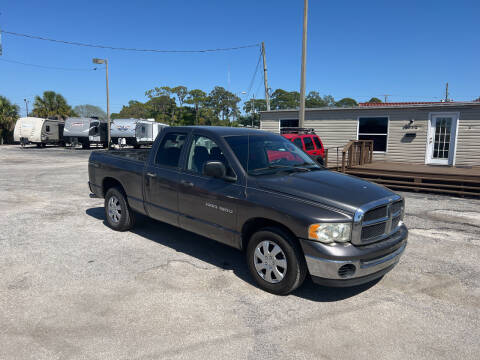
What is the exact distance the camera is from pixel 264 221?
3.96 metres

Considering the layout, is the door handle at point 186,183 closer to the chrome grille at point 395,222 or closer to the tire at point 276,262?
the tire at point 276,262

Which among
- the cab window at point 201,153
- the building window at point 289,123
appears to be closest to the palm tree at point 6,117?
the building window at point 289,123

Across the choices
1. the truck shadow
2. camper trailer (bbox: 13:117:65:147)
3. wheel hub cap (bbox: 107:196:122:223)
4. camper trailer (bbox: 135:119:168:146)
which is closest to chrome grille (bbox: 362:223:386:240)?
the truck shadow

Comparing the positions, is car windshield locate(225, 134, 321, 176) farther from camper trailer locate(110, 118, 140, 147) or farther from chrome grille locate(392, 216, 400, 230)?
camper trailer locate(110, 118, 140, 147)

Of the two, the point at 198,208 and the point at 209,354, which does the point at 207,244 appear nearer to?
the point at 198,208

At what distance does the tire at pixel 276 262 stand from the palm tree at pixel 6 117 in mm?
42574

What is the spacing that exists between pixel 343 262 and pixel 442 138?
14122 mm

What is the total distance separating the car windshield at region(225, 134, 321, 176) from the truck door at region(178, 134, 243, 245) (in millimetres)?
229

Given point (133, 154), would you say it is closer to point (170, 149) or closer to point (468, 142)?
point (170, 149)

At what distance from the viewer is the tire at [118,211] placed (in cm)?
590

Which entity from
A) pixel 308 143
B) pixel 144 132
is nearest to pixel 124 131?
pixel 144 132

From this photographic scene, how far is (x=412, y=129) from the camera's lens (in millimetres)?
15531

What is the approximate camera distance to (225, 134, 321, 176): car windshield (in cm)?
438

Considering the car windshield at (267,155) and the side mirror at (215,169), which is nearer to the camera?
the side mirror at (215,169)
